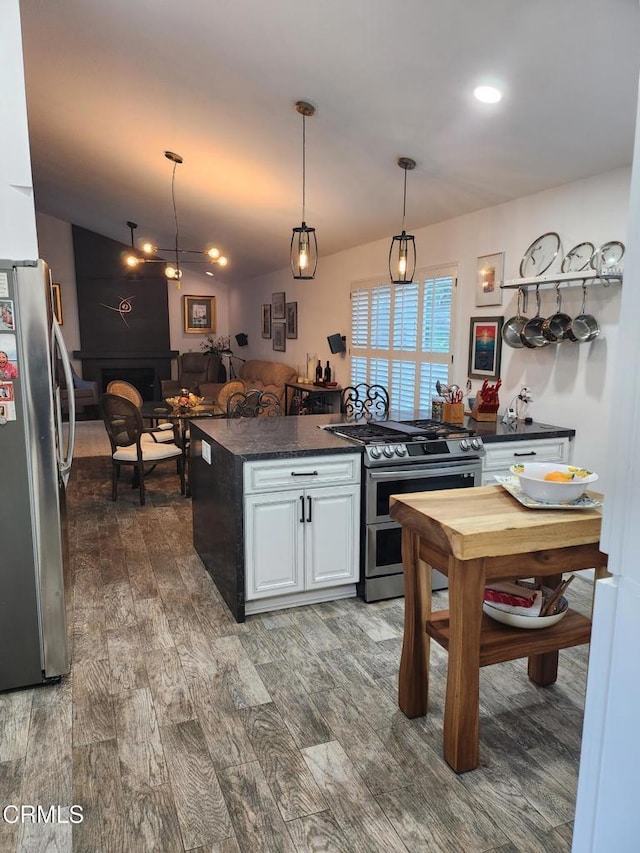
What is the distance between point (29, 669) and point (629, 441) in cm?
257

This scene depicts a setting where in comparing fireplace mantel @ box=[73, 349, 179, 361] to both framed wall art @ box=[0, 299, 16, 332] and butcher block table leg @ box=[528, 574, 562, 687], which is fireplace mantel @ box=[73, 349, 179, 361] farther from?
butcher block table leg @ box=[528, 574, 562, 687]

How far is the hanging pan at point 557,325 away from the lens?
142 inches

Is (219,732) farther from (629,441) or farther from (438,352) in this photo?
Answer: (438,352)

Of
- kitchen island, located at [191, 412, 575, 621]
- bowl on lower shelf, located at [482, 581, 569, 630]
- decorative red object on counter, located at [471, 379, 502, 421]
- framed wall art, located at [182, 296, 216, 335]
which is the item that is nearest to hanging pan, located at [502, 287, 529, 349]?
decorative red object on counter, located at [471, 379, 502, 421]

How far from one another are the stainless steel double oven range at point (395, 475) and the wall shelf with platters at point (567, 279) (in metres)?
1.08

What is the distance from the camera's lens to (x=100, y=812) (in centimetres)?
178

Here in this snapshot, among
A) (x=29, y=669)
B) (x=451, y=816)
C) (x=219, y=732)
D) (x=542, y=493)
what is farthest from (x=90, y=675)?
(x=542, y=493)

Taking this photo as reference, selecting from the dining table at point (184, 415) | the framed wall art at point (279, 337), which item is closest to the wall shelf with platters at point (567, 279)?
the dining table at point (184, 415)

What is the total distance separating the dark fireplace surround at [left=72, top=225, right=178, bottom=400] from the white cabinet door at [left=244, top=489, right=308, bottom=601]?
8.01 meters

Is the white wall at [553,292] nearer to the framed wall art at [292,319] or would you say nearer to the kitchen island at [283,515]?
the kitchen island at [283,515]

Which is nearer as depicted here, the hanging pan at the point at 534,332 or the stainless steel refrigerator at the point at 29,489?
the stainless steel refrigerator at the point at 29,489

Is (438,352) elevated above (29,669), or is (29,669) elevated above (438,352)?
(438,352)

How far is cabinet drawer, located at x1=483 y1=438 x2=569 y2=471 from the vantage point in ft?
11.2

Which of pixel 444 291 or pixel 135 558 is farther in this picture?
pixel 444 291
